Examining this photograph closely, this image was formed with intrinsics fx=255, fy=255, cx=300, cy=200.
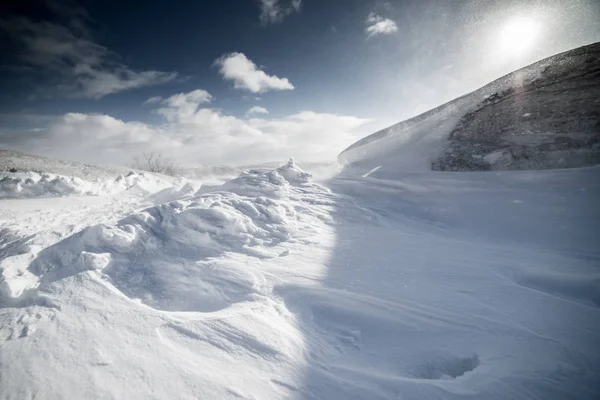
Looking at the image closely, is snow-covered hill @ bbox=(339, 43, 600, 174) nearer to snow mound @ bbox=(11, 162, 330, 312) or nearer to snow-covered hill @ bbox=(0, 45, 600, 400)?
snow-covered hill @ bbox=(0, 45, 600, 400)

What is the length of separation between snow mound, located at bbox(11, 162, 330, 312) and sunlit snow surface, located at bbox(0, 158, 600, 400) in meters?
0.02

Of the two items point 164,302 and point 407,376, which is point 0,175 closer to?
point 164,302

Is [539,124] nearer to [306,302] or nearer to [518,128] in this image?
[518,128]

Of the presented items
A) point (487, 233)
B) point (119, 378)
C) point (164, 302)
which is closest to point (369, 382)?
point (119, 378)

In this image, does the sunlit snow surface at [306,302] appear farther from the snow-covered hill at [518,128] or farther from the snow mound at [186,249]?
the snow-covered hill at [518,128]

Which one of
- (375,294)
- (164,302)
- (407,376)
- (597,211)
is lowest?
(407,376)

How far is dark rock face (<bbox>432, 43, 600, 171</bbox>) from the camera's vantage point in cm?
523

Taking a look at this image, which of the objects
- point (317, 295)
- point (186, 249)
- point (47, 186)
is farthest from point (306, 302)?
point (47, 186)

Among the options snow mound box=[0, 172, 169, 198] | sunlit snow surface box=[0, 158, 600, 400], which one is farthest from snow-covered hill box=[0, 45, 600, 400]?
snow mound box=[0, 172, 169, 198]

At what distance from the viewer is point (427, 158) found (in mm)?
6883

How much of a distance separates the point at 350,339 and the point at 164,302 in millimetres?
1711

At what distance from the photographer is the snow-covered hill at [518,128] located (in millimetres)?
5328

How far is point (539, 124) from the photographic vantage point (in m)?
5.91

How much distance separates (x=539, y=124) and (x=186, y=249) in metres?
7.84
